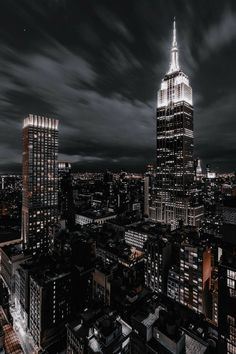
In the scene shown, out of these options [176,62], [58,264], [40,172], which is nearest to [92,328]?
[58,264]

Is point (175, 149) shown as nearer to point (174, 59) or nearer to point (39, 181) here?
point (174, 59)

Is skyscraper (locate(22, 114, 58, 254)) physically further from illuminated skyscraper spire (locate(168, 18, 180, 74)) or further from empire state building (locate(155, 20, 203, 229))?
illuminated skyscraper spire (locate(168, 18, 180, 74))

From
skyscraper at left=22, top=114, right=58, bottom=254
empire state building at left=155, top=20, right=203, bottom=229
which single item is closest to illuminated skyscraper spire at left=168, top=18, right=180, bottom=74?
empire state building at left=155, top=20, right=203, bottom=229

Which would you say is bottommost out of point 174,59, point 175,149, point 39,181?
point 39,181

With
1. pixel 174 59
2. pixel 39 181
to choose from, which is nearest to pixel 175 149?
pixel 174 59

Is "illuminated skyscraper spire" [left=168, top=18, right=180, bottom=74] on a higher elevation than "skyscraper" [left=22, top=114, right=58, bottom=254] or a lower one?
higher
